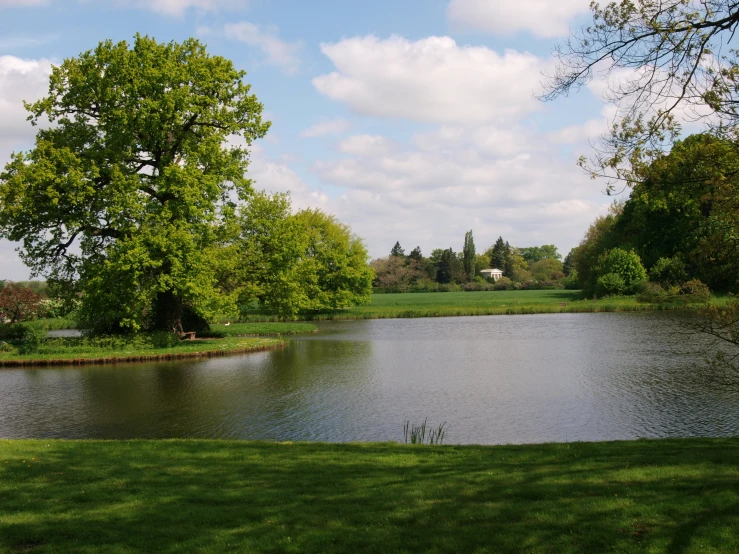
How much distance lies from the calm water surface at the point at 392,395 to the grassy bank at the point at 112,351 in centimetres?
138

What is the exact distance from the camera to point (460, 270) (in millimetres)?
124812

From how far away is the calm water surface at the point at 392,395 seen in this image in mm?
14312

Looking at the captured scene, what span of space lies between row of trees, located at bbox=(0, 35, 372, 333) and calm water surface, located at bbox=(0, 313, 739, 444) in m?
4.65

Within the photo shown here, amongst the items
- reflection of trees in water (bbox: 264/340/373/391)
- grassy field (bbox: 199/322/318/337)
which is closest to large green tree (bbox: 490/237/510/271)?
grassy field (bbox: 199/322/318/337)

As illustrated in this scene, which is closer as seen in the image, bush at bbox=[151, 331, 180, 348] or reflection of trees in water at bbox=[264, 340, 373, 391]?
reflection of trees in water at bbox=[264, 340, 373, 391]

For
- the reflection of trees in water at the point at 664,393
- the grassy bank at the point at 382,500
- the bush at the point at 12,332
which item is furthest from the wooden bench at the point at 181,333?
the grassy bank at the point at 382,500

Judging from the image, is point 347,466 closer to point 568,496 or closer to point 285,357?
point 568,496

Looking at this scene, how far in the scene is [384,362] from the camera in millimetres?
26531

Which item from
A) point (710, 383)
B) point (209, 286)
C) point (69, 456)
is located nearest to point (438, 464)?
point (69, 456)

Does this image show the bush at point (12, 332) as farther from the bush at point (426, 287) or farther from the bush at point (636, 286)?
the bush at point (426, 287)

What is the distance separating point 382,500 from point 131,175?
25112 mm

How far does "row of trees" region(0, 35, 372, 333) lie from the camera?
27609mm

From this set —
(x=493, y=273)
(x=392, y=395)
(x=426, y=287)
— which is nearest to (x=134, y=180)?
(x=392, y=395)

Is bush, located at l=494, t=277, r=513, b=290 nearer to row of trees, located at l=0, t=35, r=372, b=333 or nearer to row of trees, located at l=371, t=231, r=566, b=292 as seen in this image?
row of trees, located at l=371, t=231, r=566, b=292
